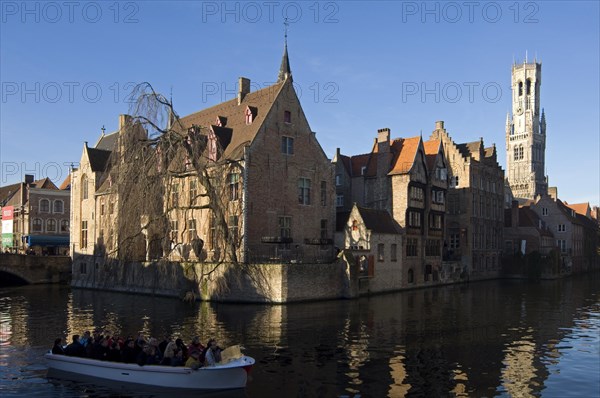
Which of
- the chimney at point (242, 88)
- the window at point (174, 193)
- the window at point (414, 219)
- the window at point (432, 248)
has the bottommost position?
the window at point (432, 248)

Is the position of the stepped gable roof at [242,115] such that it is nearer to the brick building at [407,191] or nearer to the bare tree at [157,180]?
the bare tree at [157,180]

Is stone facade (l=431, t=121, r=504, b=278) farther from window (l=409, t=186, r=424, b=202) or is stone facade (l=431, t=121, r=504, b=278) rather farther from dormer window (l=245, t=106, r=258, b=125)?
dormer window (l=245, t=106, r=258, b=125)

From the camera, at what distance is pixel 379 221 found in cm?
5053

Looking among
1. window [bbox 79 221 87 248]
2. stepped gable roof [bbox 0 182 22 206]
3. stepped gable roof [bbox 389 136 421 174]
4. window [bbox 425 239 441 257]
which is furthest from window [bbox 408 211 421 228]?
stepped gable roof [bbox 0 182 22 206]

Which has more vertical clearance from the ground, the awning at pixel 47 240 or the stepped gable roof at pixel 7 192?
the stepped gable roof at pixel 7 192

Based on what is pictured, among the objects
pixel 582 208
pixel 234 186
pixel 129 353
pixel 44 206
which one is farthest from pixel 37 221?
pixel 582 208

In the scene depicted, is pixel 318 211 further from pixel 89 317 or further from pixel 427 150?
pixel 89 317

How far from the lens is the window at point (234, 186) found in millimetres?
44066

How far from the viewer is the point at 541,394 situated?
17.7 m

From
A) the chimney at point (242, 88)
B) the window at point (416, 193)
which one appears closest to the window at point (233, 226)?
the chimney at point (242, 88)

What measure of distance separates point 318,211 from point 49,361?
31.2 meters

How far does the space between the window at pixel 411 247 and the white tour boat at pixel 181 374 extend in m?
36.3

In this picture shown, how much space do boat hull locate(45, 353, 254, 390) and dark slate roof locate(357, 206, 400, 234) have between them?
102 feet

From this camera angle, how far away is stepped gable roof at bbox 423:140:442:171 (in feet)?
191
